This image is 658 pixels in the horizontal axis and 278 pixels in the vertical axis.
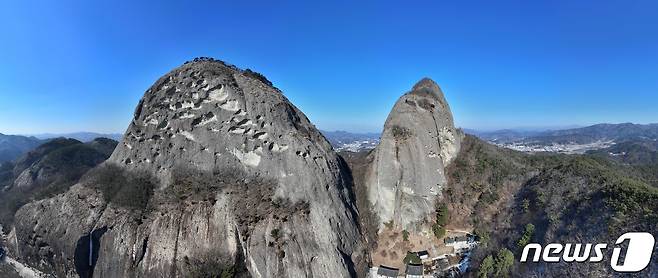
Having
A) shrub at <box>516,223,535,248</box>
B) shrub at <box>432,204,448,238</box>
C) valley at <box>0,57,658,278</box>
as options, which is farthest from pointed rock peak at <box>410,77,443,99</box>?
shrub at <box>516,223,535,248</box>

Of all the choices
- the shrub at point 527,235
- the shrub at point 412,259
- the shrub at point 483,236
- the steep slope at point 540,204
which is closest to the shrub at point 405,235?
the shrub at point 412,259

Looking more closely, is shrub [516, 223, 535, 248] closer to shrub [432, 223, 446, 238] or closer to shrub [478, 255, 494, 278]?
shrub [478, 255, 494, 278]

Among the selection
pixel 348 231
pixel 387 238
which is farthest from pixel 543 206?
pixel 348 231

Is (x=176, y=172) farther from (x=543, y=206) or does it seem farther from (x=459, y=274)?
(x=543, y=206)

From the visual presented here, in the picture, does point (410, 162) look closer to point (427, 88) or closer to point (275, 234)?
point (427, 88)

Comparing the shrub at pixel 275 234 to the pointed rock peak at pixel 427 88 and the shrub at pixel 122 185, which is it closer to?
the shrub at pixel 122 185

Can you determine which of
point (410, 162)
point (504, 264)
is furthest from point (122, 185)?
A: point (504, 264)
